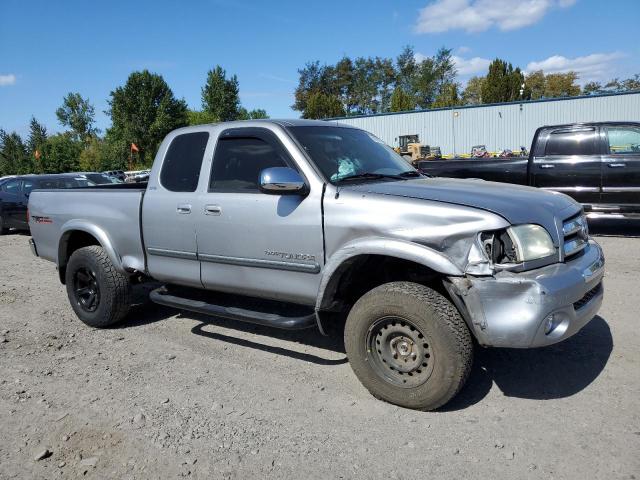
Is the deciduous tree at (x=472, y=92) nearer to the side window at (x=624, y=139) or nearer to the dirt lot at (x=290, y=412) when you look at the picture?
the side window at (x=624, y=139)

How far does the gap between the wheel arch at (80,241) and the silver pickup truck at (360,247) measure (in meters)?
0.03

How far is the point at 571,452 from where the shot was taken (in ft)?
9.10

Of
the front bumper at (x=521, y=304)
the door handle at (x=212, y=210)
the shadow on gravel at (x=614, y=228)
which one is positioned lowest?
the shadow on gravel at (x=614, y=228)

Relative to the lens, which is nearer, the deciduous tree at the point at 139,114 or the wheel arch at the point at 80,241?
the wheel arch at the point at 80,241

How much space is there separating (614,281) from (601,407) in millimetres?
3331

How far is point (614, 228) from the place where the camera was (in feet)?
32.5

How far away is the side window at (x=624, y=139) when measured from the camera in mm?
8891

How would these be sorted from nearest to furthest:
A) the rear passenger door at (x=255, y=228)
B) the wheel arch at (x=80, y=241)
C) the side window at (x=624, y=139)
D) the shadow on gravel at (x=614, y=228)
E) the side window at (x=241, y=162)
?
1. the rear passenger door at (x=255, y=228)
2. the side window at (x=241, y=162)
3. the wheel arch at (x=80, y=241)
4. the side window at (x=624, y=139)
5. the shadow on gravel at (x=614, y=228)

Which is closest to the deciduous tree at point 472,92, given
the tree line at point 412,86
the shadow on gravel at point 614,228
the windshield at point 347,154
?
the tree line at point 412,86

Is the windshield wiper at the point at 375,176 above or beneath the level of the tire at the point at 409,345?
above

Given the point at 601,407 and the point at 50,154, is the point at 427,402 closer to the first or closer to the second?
Result: the point at 601,407

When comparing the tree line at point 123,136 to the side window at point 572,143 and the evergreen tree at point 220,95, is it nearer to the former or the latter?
the evergreen tree at point 220,95

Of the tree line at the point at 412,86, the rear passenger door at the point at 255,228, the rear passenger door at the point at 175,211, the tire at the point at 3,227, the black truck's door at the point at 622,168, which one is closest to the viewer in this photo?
the rear passenger door at the point at 255,228

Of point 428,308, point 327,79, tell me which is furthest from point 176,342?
point 327,79
